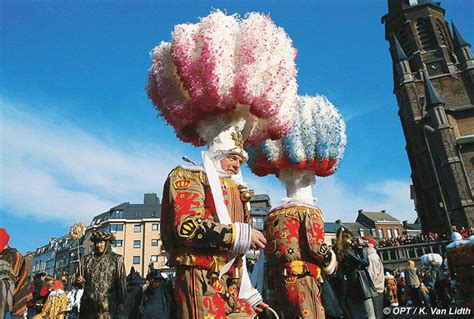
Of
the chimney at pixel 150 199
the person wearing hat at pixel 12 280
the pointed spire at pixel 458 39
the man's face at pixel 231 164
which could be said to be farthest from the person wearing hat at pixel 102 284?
the chimney at pixel 150 199

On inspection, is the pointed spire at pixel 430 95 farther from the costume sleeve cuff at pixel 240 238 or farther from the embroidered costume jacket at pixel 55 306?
the costume sleeve cuff at pixel 240 238

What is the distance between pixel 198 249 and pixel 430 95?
143ft

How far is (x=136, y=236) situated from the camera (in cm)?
6172

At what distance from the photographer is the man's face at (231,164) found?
2.78 meters

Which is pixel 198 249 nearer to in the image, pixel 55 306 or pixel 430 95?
pixel 55 306

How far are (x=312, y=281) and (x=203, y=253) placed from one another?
6.46 ft

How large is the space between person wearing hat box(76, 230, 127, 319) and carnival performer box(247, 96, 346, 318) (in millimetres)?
2272

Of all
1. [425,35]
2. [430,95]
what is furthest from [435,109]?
[425,35]

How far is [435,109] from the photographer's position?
39125 millimetres

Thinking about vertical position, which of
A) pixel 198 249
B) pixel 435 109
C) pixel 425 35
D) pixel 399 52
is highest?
pixel 425 35

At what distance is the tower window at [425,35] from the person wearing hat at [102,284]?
4995 centimetres

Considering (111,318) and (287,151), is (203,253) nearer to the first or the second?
(287,151)

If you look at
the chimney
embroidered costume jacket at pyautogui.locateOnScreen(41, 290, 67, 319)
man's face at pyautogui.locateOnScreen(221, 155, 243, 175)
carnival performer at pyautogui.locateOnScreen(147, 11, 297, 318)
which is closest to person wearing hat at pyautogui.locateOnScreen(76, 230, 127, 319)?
carnival performer at pyautogui.locateOnScreen(147, 11, 297, 318)

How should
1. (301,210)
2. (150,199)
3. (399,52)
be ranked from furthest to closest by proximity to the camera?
(150,199) < (399,52) < (301,210)
